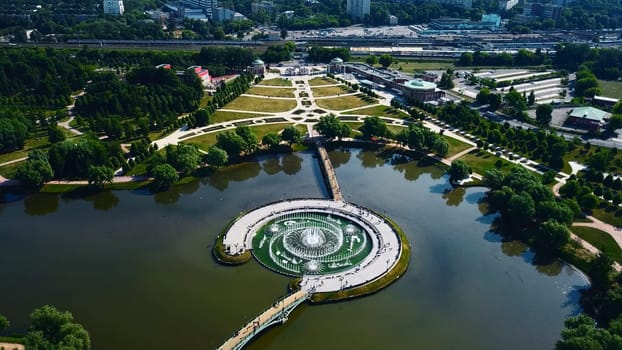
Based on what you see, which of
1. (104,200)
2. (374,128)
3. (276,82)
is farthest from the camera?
(276,82)

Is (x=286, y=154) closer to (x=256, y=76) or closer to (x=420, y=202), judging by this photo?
(x=420, y=202)

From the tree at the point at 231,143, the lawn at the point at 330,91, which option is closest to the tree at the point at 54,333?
the tree at the point at 231,143

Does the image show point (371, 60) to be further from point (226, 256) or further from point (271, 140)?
point (226, 256)

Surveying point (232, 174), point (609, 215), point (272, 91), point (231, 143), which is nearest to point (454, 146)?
point (609, 215)

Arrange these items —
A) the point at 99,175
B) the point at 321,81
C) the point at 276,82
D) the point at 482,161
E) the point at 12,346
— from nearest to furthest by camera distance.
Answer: the point at 12,346
the point at 99,175
the point at 482,161
the point at 276,82
the point at 321,81

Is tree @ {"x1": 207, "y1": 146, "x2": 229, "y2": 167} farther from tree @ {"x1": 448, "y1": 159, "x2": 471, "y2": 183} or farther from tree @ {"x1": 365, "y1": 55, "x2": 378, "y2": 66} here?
tree @ {"x1": 365, "y1": 55, "x2": 378, "y2": 66}

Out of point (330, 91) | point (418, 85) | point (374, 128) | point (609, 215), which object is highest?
point (418, 85)

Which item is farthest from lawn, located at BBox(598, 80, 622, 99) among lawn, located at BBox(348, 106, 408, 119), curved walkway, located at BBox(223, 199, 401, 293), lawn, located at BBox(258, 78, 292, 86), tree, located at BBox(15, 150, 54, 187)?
tree, located at BBox(15, 150, 54, 187)

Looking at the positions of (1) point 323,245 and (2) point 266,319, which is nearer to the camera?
(2) point 266,319

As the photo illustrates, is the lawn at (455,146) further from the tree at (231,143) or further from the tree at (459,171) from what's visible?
the tree at (231,143)

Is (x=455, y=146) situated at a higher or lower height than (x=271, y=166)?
higher
